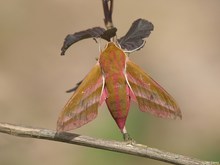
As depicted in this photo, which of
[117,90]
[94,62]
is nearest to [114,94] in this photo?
[117,90]

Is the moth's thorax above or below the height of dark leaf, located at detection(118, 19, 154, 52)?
below

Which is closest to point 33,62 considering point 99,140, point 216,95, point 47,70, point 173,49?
point 47,70

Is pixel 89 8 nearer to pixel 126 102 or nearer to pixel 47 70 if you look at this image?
pixel 47 70

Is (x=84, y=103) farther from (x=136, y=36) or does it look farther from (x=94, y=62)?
(x=94, y=62)

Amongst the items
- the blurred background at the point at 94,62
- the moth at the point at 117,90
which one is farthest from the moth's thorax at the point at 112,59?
the blurred background at the point at 94,62

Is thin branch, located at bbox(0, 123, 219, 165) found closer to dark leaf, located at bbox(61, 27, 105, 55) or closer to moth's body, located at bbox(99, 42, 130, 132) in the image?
moth's body, located at bbox(99, 42, 130, 132)

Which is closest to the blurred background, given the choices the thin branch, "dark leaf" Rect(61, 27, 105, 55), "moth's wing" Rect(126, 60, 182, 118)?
the thin branch
